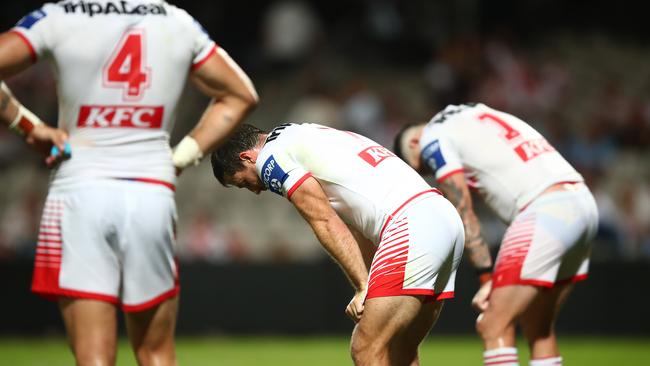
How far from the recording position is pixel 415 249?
498 centimetres

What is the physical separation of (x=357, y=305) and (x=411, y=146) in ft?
6.50

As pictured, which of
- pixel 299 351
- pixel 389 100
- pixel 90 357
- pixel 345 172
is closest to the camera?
pixel 90 357

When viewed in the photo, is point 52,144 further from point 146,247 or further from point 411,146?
point 411,146

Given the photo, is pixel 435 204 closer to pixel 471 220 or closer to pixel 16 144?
pixel 471 220

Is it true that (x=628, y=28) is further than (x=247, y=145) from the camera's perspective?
Yes

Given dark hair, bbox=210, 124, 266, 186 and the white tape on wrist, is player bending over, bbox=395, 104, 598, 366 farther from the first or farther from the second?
the white tape on wrist

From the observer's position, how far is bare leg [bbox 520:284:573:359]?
6.57m

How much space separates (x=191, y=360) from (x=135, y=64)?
642 centimetres

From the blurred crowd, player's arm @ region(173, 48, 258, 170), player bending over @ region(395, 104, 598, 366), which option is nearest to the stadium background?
the blurred crowd

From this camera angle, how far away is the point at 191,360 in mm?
10766

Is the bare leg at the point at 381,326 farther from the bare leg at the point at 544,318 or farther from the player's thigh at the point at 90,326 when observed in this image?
the bare leg at the point at 544,318

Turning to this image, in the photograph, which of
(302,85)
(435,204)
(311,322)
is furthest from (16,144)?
(435,204)

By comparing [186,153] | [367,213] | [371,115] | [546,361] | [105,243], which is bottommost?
[371,115]

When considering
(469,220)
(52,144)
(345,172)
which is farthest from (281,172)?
(469,220)
